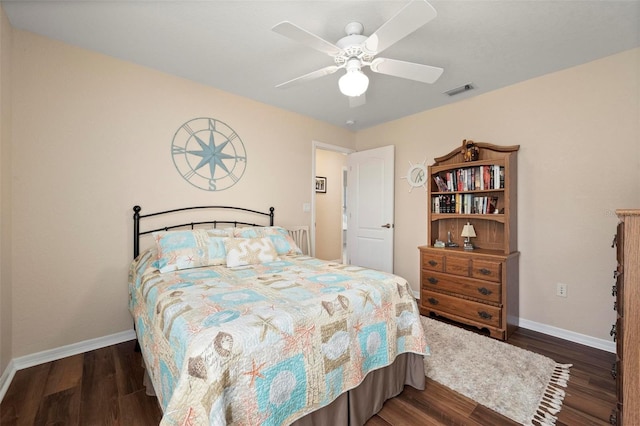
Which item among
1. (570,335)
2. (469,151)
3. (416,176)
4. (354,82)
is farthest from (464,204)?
(354,82)

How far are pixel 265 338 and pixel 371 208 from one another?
3254 mm

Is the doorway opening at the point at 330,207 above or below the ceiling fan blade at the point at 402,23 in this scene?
below

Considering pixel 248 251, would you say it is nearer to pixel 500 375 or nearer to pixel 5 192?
pixel 5 192

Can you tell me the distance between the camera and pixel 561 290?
8.59 ft

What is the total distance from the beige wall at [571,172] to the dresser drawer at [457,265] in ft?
2.05

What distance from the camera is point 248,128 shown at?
3.32 metres

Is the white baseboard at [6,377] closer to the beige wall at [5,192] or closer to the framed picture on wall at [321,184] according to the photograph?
the beige wall at [5,192]

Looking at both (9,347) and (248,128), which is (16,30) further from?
(9,347)

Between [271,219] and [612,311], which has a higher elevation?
[271,219]

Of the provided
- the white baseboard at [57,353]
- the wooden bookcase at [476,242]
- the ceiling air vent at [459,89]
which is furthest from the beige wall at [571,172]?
the white baseboard at [57,353]

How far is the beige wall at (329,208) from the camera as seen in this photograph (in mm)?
5391

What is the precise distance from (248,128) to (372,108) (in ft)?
5.30

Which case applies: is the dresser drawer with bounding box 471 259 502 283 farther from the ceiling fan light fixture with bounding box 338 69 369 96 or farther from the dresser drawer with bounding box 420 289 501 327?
the ceiling fan light fixture with bounding box 338 69 369 96

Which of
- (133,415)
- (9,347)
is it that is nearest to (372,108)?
(133,415)
